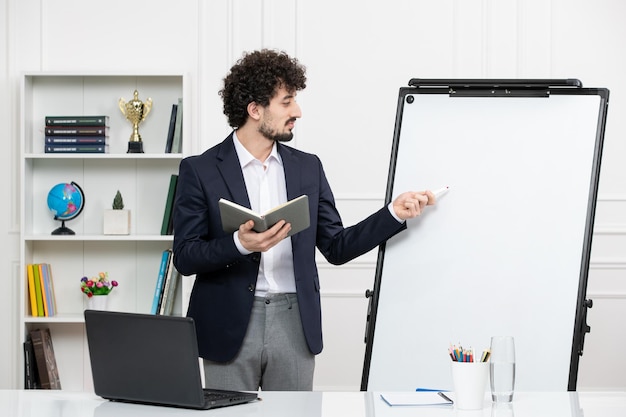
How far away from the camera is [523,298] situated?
8.38 feet

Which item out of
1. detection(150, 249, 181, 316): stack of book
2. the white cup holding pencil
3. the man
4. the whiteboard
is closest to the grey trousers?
the man

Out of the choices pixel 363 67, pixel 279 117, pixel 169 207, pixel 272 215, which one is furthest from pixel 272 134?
pixel 363 67

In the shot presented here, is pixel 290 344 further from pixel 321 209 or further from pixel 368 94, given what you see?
pixel 368 94

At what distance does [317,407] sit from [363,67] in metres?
2.87

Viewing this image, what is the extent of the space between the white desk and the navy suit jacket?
0.56 m

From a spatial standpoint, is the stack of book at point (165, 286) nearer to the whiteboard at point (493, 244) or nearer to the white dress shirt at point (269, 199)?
the white dress shirt at point (269, 199)

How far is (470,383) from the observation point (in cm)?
179

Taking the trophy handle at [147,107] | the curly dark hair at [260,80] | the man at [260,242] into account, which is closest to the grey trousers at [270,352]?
the man at [260,242]

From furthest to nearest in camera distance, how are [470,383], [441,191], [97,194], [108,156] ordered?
[97,194]
[108,156]
[441,191]
[470,383]

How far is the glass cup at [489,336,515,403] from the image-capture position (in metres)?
1.81

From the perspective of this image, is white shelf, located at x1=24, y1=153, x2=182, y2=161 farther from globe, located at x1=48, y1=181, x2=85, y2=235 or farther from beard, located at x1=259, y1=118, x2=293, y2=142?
beard, located at x1=259, y1=118, x2=293, y2=142

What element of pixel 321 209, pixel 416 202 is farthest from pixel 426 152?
pixel 321 209

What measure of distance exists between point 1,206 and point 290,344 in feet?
8.43

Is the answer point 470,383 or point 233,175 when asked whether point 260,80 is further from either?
point 470,383
